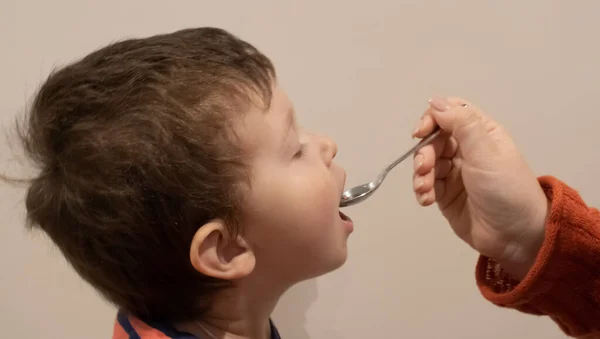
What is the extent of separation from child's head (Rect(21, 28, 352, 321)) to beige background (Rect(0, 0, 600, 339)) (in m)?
0.22

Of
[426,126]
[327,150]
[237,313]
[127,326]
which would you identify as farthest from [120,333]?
[426,126]

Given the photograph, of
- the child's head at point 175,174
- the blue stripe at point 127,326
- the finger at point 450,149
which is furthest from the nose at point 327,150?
A: the blue stripe at point 127,326

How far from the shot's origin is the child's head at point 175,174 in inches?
17.6

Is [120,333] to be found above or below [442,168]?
below


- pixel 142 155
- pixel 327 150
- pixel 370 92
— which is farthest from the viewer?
pixel 370 92

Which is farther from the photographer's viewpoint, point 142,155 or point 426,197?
point 426,197

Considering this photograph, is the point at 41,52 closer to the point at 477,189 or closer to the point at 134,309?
the point at 134,309

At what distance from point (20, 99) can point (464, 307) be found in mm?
695

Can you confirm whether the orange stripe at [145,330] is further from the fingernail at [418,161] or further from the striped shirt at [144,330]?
the fingernail at [418,161]

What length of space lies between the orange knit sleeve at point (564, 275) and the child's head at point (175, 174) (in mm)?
212

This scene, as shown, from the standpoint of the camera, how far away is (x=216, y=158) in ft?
→ 1.50

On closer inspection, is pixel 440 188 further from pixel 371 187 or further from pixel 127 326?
pixel 127 326

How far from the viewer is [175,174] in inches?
17.7

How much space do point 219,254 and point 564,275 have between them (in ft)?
1.17
